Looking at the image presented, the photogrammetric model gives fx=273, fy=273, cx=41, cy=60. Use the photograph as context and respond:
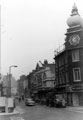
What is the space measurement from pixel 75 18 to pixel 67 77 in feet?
34.1

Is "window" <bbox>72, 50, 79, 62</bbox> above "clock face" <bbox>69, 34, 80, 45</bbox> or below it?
below

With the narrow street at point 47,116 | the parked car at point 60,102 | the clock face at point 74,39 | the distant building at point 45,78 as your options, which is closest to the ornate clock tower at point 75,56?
the clock face at point 74,39

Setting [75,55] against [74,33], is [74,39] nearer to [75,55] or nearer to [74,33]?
[74,33]

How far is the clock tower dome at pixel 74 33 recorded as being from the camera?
46.2 m

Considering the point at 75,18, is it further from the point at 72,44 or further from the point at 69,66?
the point at 69,66

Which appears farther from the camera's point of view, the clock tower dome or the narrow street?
the clock tower dome

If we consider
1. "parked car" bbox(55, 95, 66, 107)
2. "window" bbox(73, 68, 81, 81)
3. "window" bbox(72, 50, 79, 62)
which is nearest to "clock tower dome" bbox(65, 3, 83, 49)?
"window" bbox(72, 50, 79, 62)

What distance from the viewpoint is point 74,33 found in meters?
47.1

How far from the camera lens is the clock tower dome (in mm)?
46188

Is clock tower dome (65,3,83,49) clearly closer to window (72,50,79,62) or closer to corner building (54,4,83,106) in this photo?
corner building (54,4,83,106)

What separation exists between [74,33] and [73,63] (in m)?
5.26

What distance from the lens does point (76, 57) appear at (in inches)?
1823

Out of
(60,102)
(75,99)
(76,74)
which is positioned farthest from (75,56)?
(60,102)

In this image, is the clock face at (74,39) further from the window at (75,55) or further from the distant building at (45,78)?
the distant building at (45,78)
